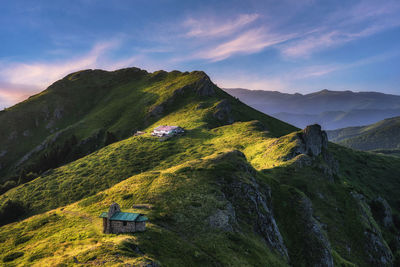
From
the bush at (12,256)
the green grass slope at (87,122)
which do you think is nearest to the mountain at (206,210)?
the bush at (12,256)

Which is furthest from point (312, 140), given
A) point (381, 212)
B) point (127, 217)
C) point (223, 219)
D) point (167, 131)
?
point (127, 217)

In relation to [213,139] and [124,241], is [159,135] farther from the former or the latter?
[124,241]

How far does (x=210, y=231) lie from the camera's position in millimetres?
31859

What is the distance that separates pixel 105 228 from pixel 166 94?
148 meters

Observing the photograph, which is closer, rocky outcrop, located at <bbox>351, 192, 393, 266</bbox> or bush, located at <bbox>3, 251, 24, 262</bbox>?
bush, located at <bbox>3, 251, 24, 262</bbox>

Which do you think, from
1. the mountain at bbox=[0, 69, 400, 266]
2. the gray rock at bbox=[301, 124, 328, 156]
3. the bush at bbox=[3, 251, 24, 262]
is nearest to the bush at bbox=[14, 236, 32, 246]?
the mountain at bbox=[0, 69, 400, 266]

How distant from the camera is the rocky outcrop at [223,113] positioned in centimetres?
12656

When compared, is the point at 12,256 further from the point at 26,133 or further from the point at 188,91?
the point at 26,133

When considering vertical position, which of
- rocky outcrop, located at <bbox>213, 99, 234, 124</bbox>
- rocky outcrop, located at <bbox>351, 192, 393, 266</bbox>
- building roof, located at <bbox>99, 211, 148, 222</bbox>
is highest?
rocky outcrop, located at <bbox>213, 99, 234, 124</bbox>

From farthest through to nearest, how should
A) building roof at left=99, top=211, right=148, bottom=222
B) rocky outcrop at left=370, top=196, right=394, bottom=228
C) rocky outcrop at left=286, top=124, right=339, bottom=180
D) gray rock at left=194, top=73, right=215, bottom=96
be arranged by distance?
gray rock at left=194, top=73, right=215, bottom=96 < rocky outcrop at left=370, top=196, right=394, bottom=228 < rocky outcrop at left=286, top=124, right=339, bottom=180 < building roof at left=99, top=211, right=148, bottom=222

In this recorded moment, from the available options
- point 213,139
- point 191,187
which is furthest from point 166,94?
point 191,187

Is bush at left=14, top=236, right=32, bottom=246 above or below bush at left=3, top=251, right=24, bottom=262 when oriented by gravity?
below

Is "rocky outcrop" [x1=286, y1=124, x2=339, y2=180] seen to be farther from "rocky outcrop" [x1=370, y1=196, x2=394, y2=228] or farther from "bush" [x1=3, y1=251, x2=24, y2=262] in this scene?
"bush" [x1=3, y1=251, x2=24, y2=262]

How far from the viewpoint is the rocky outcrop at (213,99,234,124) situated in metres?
127
